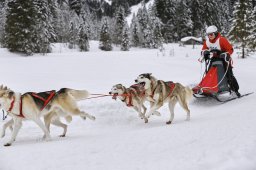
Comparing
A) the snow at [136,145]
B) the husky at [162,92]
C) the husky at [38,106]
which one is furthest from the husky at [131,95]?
the husky at [38,106]

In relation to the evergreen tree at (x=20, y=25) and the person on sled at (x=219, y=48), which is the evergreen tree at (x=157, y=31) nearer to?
the evergreen tree at (x=20, y=25)

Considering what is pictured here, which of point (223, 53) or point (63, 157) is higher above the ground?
point (223, 53)

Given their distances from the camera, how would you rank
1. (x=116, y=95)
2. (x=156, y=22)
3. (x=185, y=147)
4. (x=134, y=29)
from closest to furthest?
1. (x=185, y=147)
2. (x=116, y=95)
3. (x=156, y=22)
4. (x=134, y=29)

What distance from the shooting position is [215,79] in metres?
7.77

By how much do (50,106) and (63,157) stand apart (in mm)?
1962

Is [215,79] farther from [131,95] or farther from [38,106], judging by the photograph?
[38,106]

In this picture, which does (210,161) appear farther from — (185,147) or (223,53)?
(223,53)

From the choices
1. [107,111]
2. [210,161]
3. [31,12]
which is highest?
[31,12]

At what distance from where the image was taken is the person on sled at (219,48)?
26.0ft

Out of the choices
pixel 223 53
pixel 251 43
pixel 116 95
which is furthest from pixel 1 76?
pixel 251 43

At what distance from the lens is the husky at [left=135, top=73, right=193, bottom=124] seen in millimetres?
6793

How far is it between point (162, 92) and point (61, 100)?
2334 mm

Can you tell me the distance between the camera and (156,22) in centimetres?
4844

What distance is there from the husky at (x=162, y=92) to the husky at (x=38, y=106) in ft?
4.98
